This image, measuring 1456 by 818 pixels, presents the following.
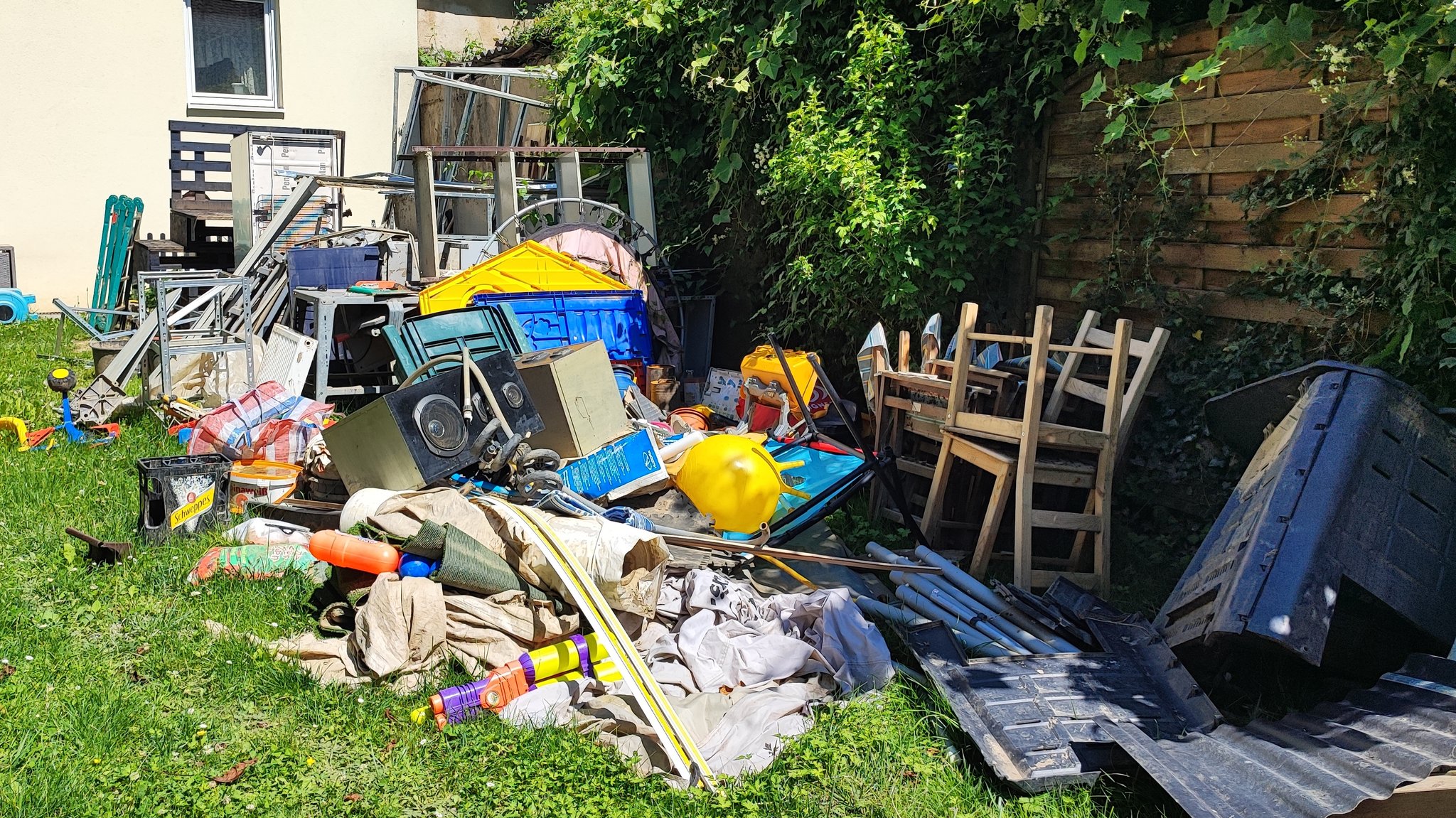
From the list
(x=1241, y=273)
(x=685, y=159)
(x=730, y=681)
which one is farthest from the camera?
(x=685, y=159)

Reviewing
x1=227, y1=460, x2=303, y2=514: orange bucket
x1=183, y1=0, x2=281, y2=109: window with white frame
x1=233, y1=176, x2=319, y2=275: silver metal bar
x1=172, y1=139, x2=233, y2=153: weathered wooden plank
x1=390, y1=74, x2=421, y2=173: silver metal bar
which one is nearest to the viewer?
x1=227, y1=460, x2=303, y2=514: orange bucket

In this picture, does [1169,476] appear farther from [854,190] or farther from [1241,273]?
[854,190]

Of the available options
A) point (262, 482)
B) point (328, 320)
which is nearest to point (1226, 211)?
point (262, 482)

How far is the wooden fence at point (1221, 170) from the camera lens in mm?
4535

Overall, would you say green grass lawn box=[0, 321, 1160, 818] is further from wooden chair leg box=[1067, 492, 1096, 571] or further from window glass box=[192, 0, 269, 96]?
window glass box=[192, 0, 269, 96]

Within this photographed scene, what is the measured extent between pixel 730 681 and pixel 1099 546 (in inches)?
75.7

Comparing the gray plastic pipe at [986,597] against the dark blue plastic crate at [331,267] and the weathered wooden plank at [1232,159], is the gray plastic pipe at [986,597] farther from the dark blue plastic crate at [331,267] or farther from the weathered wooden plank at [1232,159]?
the dark blue plastic crate at [331,267]

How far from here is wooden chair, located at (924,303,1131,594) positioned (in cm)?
450

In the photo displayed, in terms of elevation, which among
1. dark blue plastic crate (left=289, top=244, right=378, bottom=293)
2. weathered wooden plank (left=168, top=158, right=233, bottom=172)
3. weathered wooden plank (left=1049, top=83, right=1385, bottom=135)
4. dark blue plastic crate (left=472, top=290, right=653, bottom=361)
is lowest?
dark blue plastic crate (left=472, top=290, right=653, bottom=361)

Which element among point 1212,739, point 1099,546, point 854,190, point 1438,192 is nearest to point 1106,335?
point 1099,546

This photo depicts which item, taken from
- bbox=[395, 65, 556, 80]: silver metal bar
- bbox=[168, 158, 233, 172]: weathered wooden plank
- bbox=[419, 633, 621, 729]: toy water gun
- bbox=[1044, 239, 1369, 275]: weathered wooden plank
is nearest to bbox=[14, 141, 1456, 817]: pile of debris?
bbox=[419, 633, 621, 729]: toy water gun

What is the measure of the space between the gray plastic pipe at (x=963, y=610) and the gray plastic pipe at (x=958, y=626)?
0.02 meters

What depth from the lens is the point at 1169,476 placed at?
507 cm

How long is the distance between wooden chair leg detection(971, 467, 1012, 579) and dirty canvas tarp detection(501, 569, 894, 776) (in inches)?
40.5
